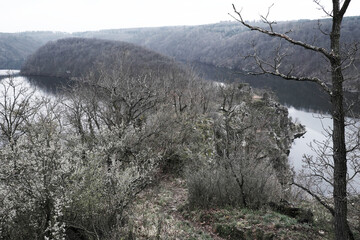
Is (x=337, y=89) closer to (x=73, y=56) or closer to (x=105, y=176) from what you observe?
(x=105, y=176)

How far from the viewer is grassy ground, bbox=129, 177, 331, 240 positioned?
7359 millimetres

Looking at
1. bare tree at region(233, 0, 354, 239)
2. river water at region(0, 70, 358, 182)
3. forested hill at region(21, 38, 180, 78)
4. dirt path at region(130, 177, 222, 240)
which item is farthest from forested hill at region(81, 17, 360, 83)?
bare tree at region(233, 0, 354, 239)

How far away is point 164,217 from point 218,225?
195 cm

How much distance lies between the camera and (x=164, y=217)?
366 inches

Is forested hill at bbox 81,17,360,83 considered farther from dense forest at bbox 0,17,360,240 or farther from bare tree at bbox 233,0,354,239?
bare tree at bbox 233,0,354,239

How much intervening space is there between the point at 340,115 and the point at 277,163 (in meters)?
16.6

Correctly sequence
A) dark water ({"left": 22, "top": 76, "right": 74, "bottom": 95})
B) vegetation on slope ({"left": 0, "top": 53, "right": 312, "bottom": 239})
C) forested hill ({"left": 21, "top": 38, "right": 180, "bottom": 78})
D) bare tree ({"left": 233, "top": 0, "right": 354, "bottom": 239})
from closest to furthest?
bare tree ({"left": 233, "top": 0, "right": 354, "bottom": 239}) → vegetation on slope ({"left": 0, "top": 53, "right": 312, "bottom": 239}) → dark water ({"left": 22, "top": 76, "right": 74, "bottom": 95}) → forested hill ({"left": 21, "top": 38, "right": 180, "bottom": 78})

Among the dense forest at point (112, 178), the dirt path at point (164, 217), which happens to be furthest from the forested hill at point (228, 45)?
the dirt path at point (164, 217)

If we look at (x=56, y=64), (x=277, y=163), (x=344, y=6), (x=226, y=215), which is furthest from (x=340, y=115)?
(x=56, y=64)

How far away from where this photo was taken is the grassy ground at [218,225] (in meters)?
7.36

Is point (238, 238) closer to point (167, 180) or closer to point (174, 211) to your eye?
point (174, 211)

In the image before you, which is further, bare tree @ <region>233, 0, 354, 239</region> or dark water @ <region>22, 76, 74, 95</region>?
dark water @ <region>22, 76, 74, 95</region>

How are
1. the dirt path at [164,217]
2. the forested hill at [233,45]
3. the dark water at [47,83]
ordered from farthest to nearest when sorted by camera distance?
1. the forested hill at [233,45]
2. the dark water at [47,83]
3. the dirt path at [164,217]

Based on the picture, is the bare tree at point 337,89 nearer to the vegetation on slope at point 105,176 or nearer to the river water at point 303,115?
the vegetation on slope at point 105,176
